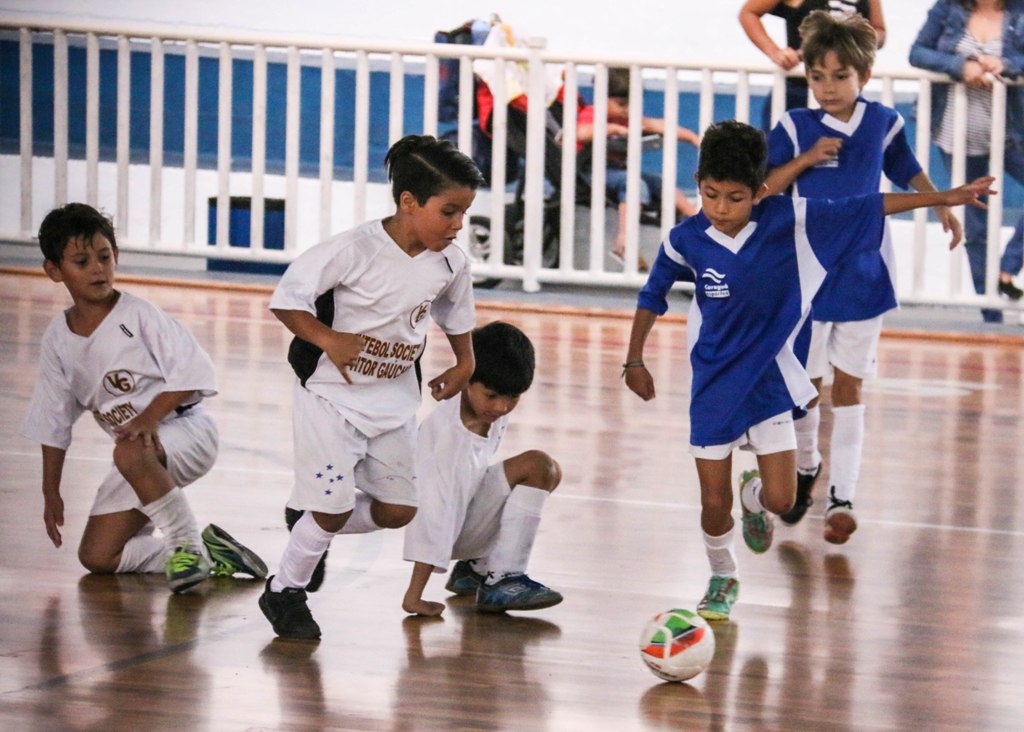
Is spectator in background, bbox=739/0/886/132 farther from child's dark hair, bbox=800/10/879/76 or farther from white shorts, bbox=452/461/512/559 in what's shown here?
white shorts, bbox=452/461/512/559

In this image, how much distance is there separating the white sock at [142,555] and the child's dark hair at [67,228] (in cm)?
65

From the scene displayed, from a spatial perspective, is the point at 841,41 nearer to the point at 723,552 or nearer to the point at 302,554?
the point at 723,552

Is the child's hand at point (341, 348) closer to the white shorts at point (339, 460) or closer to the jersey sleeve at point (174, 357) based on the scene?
the white shorts at point (339, 460)

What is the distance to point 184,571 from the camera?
3.77 m

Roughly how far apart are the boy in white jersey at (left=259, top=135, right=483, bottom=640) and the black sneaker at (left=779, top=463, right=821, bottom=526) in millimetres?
1393

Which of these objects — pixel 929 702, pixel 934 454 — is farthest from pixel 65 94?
pixel 929 702

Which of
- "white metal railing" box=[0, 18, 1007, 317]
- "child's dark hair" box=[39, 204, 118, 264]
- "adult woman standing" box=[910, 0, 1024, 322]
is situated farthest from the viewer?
"white metal railing" box=[0, 18, 1007, 317]

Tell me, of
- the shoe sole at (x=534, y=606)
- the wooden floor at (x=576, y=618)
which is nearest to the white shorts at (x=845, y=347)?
the wooden floor at (x=576, y=618)

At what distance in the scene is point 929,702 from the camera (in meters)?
3.16

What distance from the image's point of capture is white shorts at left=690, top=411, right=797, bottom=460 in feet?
12.6

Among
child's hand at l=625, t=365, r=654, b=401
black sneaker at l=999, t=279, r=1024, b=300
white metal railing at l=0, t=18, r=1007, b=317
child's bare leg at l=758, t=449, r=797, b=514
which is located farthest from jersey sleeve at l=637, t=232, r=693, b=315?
black sneaker at l=999, t=279, r=1024, b=300

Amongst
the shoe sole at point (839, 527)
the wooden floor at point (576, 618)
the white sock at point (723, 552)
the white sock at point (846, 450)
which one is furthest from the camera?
the white sock at point (846, 450)

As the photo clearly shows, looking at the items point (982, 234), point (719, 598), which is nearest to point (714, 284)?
point (719, 598)

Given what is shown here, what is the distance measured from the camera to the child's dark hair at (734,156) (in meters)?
3.67
